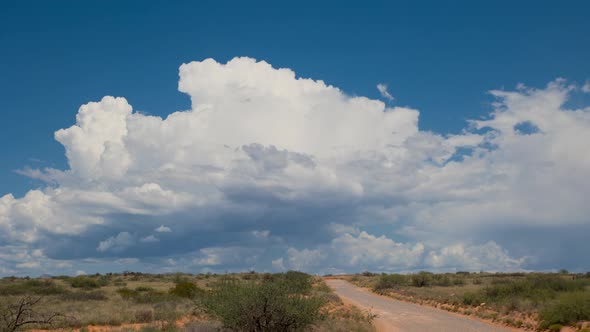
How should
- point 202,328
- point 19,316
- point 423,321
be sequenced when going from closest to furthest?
point 19,316 < point 202,328 < point 423,321

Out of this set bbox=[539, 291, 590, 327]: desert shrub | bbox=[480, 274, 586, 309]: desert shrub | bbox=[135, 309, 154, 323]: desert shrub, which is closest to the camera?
bbox=[539, 291, 590, 327]: desert shrub

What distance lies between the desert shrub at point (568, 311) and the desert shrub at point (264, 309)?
1419 cm

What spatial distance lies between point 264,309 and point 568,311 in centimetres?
1632

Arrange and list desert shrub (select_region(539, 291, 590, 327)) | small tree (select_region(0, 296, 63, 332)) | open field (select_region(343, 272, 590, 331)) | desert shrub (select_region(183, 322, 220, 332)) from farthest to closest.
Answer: open field (select_region(343, 272, 590, 331)) → desert shrub (select_region(539, 291, 590, 327)) → desert shrub (select_region(183, 322, 220, 332)) → small tree (select_region(0, 296, 63, 332))

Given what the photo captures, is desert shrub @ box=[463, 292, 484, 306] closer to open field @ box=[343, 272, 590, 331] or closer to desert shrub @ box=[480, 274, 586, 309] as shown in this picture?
open field @ box=[343, 272, 590, 331]

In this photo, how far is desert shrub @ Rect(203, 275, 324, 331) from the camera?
56.7ft

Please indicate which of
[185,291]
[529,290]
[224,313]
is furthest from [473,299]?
[224,313]

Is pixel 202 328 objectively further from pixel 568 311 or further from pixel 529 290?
pixel 529 290

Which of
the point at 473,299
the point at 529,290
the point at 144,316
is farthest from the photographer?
the point at 473,299

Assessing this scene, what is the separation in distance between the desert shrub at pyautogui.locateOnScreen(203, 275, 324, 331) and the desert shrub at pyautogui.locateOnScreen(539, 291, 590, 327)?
14.2m

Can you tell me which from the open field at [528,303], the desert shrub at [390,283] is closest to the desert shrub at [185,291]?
the open field at [528,303]

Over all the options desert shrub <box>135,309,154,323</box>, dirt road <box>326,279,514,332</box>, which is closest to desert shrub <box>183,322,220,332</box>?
desert shrub <box>135,309,154,323</box>

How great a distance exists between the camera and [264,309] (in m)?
17.2

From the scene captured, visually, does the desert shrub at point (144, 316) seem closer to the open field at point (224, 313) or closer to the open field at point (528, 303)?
the open field at point (224, 313)
